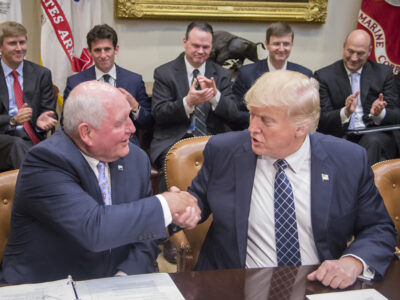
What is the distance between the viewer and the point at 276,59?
4395 mm

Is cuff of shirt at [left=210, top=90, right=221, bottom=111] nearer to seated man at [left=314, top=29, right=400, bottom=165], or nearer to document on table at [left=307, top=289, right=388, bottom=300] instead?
seated man at [left=314, top=29, right=400, bottom=165]

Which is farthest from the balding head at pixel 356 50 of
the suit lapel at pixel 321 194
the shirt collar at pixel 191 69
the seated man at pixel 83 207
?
the seated man at pixel 83 207

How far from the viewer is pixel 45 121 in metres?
3.85

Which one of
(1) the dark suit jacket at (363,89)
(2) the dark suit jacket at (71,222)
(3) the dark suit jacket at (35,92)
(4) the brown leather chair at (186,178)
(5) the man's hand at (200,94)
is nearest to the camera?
(2) the dark suit jacket at (71,222)

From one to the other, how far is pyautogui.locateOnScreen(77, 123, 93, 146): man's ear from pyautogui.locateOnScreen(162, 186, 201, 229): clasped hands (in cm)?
34

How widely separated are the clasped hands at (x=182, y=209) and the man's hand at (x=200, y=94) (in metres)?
1.87

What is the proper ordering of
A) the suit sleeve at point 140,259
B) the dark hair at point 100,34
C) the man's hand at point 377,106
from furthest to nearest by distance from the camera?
the dark hair at point 100,34 < the man's hand at point 377,106 < the suit sleeve at point 140,259

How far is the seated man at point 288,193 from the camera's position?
1853mm

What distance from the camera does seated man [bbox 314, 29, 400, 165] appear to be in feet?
13.7

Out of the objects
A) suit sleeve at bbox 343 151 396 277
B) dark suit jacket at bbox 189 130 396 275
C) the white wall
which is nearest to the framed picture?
the white wall

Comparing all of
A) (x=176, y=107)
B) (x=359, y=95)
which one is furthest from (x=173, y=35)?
(x=359, y=95)

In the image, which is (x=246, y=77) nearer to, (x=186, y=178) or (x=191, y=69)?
(x=191, y=69)

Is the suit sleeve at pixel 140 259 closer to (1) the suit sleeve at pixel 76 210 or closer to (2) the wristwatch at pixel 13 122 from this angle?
(1) the suit sleeve at pixel 76 210

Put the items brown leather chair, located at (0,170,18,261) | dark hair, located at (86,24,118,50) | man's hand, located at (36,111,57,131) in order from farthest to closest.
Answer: dark hair, located at (86,24,118,50)
man's hand, located at (36,111,57,131)
brown leather chair, located at (0,170,18,261)
